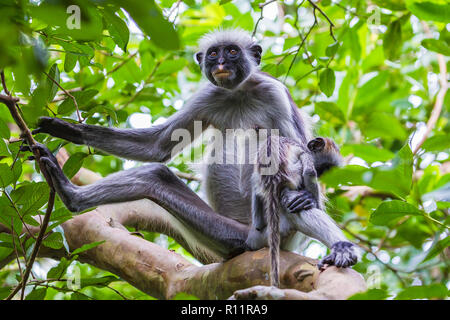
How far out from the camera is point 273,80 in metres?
5.46

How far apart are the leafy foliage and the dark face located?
1.22ft

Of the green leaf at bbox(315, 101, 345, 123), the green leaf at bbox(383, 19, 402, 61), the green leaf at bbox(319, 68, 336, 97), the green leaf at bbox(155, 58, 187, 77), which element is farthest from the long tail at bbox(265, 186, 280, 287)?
the green leaf at bbox(155, 58, 187, 77)

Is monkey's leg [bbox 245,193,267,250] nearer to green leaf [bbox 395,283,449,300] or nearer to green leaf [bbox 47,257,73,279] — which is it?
green leaf [bbox 47,257,73,279]

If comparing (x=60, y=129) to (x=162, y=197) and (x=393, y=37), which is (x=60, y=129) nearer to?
(x=162, y=197)

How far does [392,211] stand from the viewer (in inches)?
105

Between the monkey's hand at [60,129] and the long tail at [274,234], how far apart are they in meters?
1.76

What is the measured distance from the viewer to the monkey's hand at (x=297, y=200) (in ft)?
13.3

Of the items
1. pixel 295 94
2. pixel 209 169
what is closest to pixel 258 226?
pixel 209 169

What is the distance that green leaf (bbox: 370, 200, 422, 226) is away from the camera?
8.55 ft

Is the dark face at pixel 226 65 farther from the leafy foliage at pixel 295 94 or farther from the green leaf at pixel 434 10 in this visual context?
the green leaf at pixel 434 10

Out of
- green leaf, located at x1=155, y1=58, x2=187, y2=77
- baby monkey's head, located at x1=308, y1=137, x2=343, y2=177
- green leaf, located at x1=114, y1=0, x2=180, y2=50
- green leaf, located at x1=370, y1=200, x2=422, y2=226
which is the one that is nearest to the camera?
green leaf, located at x1=114, y1=0, x2=180, y2=50

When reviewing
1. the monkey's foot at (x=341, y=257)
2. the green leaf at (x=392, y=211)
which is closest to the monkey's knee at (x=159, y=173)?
the monkey's foot at (x=341, y=257)

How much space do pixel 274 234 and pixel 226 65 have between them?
2.22 m
